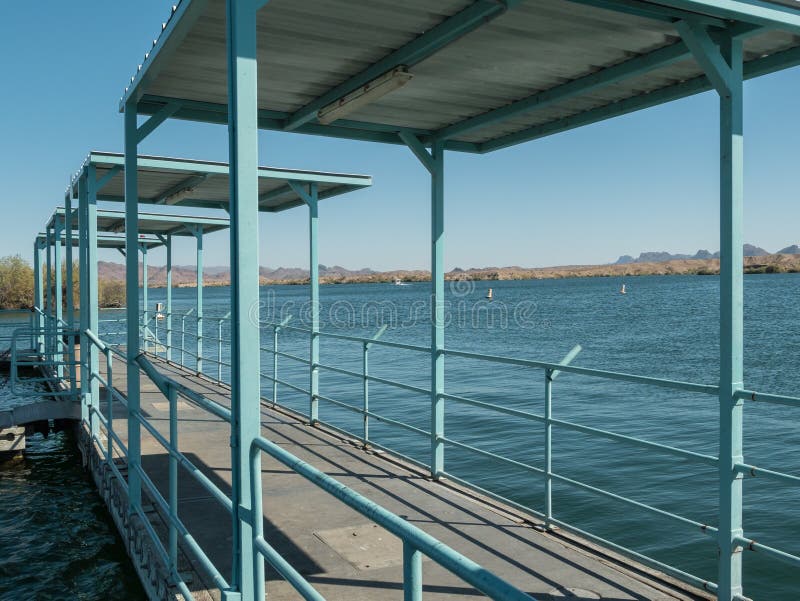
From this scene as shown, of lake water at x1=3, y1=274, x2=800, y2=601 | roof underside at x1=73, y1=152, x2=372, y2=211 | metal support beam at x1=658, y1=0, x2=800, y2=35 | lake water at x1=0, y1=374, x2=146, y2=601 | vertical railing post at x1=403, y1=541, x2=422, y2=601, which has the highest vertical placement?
roof underside at x1=73, y1=152, x2=372, y2=211

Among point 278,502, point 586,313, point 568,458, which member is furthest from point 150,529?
point 586,313

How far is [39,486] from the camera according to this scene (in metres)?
8.91

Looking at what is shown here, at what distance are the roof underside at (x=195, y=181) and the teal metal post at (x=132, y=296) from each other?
3.04m

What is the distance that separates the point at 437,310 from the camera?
19.9 feet

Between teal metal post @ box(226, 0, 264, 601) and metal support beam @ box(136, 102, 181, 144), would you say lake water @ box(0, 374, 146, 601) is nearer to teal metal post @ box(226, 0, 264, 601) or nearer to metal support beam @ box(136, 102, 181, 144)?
teal metal post @ box(226, 0, 264, 601)

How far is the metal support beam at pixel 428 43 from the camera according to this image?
357 cm

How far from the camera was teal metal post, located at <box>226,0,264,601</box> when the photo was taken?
9.48 feet

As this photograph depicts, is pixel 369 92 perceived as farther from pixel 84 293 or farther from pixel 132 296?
pixel 84 293

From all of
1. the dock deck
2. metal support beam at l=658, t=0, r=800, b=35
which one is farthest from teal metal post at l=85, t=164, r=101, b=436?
metal support beam at l=658, t=0, r=800, b=35

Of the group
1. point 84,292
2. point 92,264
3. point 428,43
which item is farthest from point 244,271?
point 84,292

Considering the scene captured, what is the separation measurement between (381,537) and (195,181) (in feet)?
20.0

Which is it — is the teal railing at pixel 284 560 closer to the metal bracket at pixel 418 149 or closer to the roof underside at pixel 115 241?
the metal bracket at pixel 418 149

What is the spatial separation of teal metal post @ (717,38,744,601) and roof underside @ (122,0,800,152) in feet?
1.22

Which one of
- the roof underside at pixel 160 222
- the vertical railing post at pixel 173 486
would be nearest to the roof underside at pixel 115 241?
the roof underside at pixel 160 222
